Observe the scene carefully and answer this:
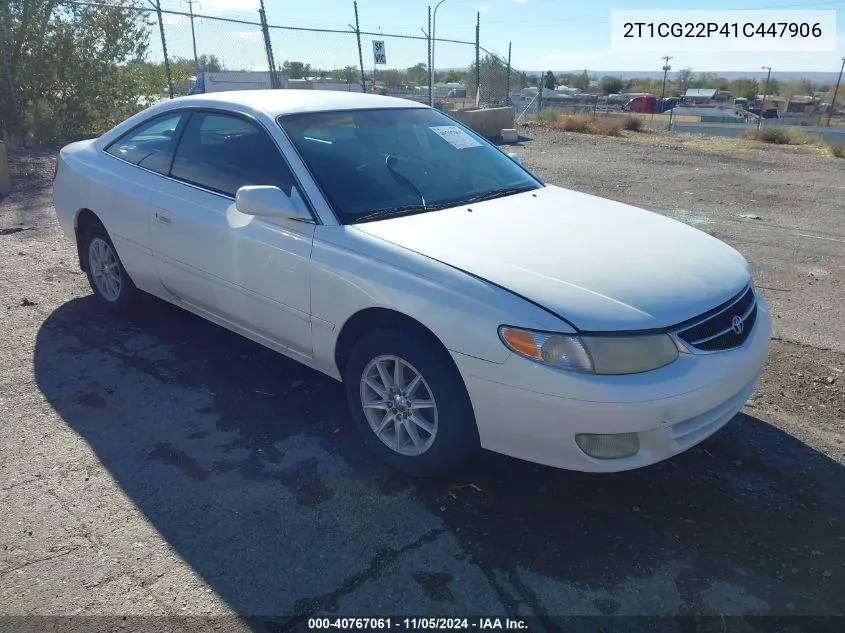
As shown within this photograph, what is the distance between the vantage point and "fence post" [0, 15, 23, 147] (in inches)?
457

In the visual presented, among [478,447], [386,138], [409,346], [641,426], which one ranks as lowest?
[478,447]

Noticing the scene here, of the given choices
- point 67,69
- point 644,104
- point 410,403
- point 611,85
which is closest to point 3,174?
point 67,69

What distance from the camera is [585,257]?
3080mm

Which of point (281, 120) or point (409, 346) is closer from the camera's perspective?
point (409, 346)

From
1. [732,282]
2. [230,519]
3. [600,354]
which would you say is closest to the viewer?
[600,354]

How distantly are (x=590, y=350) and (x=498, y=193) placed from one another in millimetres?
1622

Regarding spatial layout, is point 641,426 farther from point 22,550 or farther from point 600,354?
point 22,550

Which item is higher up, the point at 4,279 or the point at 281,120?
the point at 281,120

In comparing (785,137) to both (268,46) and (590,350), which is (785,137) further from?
(590,350)

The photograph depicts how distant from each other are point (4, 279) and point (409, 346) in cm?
461

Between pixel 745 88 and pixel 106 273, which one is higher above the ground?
pixel 745 88

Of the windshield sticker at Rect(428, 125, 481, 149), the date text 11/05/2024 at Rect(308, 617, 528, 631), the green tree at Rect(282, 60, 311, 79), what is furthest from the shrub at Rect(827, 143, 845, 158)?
the date text 11/05/2024 at Rect(308, 617, 528, 631)

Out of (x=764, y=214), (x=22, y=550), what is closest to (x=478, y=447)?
(x=22, y=550)

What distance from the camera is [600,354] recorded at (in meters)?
2.63
